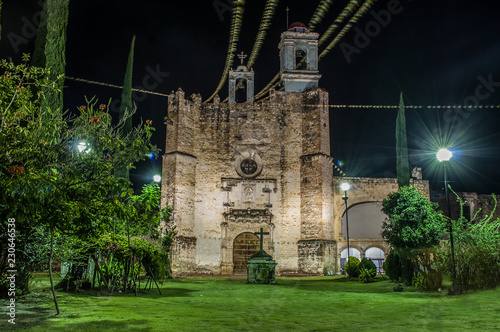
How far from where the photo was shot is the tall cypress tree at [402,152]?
2292 centimetres

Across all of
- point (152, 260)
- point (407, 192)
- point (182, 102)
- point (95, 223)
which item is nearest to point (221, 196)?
point (182, 102)

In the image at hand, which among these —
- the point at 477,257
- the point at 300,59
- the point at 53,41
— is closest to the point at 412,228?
the point at 477,257

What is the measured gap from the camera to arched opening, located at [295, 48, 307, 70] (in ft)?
89.5

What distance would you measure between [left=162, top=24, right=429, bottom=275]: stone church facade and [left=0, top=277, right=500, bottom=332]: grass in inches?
A: 533

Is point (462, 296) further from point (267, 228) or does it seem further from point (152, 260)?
point (267, 228)

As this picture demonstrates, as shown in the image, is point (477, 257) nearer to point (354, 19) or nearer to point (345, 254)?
point (354, 19)

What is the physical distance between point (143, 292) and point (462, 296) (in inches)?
301

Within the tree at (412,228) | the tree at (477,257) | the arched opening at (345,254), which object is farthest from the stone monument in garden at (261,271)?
the arched opening at (345,254)

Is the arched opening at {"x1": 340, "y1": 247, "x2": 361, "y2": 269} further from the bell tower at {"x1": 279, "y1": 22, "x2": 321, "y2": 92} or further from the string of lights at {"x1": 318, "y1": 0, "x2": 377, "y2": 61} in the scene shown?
the string of lights at {"x1": 318, "y1": 0, "x2": 377, "y2": 61}

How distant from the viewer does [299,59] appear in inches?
1099

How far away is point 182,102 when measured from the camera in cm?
2478

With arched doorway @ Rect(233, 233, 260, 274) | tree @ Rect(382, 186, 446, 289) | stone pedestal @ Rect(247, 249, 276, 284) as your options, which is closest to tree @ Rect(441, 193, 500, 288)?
tree @ Rect(382, 186, 446, 289)

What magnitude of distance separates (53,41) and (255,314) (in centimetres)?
941

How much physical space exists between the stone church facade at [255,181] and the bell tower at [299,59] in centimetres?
9
